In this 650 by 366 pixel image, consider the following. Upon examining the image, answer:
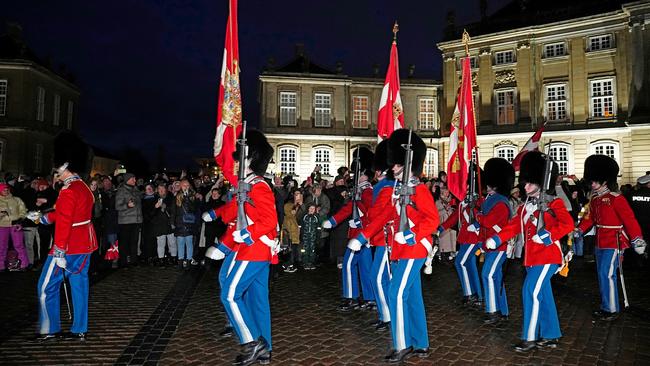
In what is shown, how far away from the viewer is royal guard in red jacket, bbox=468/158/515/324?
657 centimetres

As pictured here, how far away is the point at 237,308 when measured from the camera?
15.7 ft

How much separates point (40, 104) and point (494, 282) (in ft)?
121

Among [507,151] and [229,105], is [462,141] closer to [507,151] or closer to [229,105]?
[229,105]

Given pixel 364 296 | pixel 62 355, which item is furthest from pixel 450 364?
pixel 62 355

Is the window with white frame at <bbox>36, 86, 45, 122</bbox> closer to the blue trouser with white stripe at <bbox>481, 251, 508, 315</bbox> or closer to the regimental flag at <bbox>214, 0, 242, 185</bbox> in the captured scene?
the regimental flag at <bbox>214, 0, 242, 185</bbox>

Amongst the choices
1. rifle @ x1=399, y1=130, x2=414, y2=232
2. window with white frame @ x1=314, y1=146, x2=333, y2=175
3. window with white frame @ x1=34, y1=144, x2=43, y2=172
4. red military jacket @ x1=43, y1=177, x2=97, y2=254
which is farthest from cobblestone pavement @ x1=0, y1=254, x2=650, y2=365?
window with white frame @ x1=34, y1=144, x2=43, y2=172

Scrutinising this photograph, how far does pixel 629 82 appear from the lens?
25812 millimetres

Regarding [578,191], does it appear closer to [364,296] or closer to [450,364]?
[364,296]

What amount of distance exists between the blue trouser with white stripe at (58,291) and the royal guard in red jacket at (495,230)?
541cm

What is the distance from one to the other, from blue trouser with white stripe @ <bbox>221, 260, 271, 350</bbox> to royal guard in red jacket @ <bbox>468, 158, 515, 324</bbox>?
3.35m

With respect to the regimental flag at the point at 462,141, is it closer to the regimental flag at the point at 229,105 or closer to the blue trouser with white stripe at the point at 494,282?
the blue trouser with white stripe at the point at 494,282

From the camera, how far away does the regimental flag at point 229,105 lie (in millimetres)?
7461

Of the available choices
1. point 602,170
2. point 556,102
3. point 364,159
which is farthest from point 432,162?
point 602,170

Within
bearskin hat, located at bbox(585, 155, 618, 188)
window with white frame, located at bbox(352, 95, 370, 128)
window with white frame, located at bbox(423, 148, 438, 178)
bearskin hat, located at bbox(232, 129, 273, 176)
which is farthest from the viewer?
window with white frame, located at bbox(352, 95, 370, 128)
